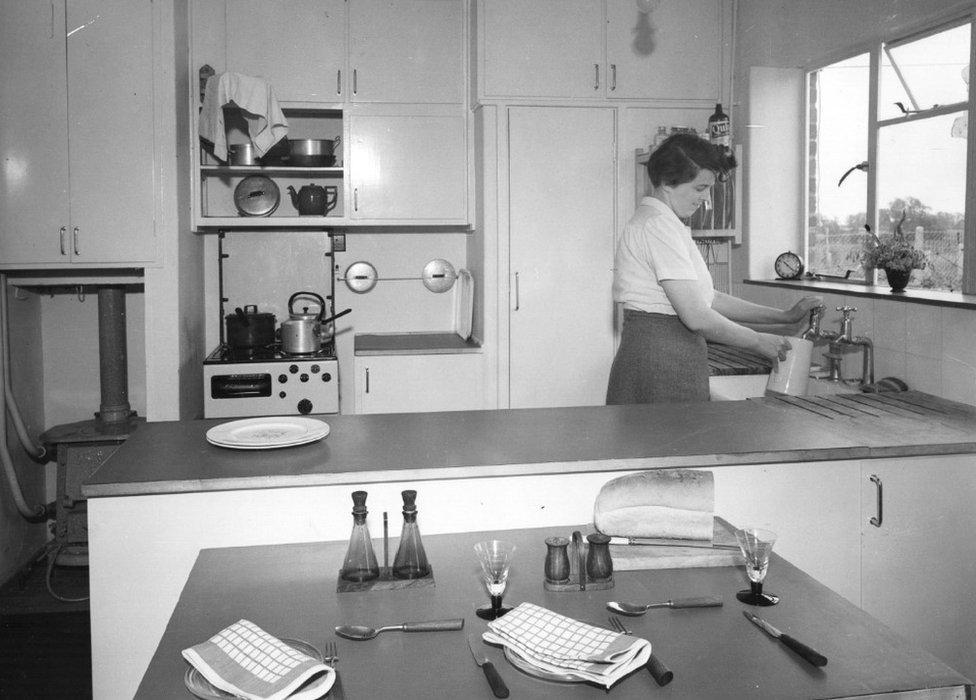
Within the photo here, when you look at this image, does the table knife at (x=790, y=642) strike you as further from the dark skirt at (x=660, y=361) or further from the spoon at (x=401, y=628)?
the dark skirt at (x=660, y=361)

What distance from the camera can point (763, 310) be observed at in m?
3.49

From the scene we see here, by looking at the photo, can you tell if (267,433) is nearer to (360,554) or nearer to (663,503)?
(360,554)

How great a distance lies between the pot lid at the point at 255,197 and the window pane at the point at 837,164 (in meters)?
2.60

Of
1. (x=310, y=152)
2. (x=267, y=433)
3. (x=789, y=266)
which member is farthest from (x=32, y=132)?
(x=789, y=266)

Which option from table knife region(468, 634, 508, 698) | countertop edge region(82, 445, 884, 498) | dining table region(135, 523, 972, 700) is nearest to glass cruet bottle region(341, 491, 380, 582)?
dining table region(135, 523, 972, 700)

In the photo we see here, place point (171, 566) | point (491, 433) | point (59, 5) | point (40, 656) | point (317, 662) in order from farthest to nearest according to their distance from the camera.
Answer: point (59, 5) → point (40, 656) → point (491, 433) → point (171, 566) → point (317, 662)

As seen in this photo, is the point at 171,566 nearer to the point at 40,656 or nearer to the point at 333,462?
the point at 333,462

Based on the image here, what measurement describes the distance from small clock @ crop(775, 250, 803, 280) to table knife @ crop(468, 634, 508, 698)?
127 inches

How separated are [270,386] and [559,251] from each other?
4.80ft

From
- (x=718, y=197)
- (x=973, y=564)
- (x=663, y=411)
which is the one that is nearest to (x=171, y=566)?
(x=663, y=411)

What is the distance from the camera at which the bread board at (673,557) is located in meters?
1.80

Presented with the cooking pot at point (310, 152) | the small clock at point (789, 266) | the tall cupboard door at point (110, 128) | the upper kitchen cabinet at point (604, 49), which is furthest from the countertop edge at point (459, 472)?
the cooking pot at point (310, 152)

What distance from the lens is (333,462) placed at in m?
2.22

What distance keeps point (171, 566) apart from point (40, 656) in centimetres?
171
